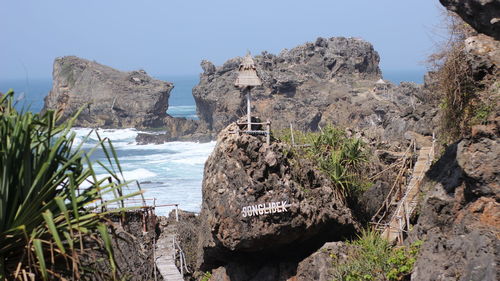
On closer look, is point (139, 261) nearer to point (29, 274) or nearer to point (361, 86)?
point (29, 274)

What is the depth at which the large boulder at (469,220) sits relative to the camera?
8484mm

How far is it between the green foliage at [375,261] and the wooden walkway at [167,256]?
5.27m

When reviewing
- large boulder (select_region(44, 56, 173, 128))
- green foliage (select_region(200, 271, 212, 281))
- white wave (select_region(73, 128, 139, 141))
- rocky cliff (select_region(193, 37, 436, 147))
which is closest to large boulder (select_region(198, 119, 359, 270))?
green foliage (select_region(200, 271, 212, 281))

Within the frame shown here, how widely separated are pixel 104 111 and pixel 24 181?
8027cm

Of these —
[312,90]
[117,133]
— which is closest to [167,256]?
[312,90]

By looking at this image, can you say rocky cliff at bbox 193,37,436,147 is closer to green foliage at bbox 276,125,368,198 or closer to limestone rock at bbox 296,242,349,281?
green foliage at bbox 276,125,368,198

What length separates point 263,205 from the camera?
43.7 feet

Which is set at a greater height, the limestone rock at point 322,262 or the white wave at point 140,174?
the limestone rock at point 322,262

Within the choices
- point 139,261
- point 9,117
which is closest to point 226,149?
point 139,261

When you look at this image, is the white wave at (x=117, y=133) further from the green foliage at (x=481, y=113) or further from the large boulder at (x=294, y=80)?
the green foliage at (x=481, y=113)

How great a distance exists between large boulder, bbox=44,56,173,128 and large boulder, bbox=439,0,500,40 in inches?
2729

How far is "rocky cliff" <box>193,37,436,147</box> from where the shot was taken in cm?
6112

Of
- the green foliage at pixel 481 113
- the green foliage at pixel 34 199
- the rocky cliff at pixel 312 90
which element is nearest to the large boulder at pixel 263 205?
the green foliage at pixel 481 113

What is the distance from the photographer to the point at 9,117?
16.6 ft
